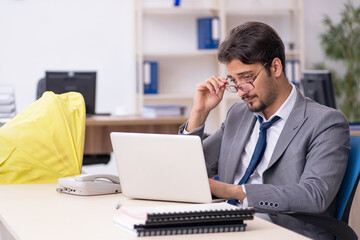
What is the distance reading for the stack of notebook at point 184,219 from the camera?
4.39 ft

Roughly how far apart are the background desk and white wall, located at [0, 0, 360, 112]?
1631mm

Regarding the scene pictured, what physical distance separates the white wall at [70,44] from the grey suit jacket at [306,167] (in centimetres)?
429

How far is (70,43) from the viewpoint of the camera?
19.9 ft

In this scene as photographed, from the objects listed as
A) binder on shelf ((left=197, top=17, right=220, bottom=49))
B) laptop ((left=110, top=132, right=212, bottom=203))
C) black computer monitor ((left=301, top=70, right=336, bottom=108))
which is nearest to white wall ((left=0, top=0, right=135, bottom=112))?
binder on shelf ((left=197, top=17, right=220, bottom=49))

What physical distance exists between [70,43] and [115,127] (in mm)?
1910

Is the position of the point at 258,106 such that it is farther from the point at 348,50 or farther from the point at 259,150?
the point at 348,50

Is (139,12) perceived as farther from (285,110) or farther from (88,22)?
(285,110)

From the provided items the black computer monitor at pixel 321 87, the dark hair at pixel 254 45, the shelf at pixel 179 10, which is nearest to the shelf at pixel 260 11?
the shelf at pixel 179 10

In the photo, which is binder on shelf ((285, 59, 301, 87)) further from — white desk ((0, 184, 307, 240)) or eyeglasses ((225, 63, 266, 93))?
Result: white desk ((0, 184, 307, 240))

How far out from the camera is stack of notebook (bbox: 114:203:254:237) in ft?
4.39

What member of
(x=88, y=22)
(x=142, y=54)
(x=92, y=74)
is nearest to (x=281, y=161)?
(x=92, y=74)

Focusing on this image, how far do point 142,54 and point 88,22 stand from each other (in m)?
0.71

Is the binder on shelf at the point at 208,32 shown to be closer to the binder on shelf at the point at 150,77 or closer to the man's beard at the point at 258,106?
the binder on shelf at the point at 150,77

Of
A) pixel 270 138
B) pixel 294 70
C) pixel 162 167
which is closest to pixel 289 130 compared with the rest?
pixel 270 138
